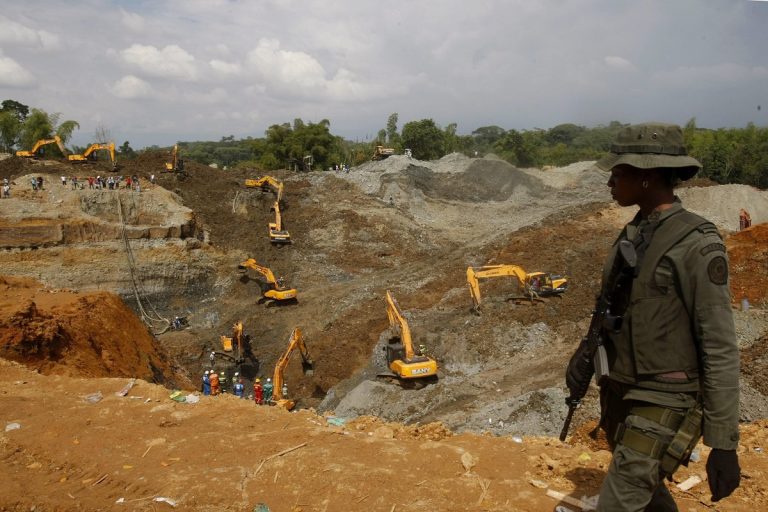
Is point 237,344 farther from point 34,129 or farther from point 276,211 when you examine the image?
point 34,129

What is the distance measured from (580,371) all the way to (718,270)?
0.81 meters

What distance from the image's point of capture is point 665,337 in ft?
7.24

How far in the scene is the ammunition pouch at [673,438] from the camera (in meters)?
2.18

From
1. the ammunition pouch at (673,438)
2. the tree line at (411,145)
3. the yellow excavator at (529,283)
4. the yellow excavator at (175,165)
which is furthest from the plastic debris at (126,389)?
the tree line at (411,145)

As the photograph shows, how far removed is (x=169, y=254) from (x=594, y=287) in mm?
16896

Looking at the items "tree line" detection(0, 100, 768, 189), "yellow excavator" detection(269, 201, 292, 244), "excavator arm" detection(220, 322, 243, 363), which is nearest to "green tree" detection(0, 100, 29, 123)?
"tree line" detection(0, 100, 768, 189)

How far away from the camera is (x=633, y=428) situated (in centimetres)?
225

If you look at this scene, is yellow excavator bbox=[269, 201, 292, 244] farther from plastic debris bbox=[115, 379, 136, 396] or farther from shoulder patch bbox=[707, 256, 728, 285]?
shoulder patch bbox=[707, 256, 728, 285]

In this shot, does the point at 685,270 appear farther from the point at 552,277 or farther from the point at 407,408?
the point at 552,277

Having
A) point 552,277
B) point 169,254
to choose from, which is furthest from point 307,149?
point 552,277

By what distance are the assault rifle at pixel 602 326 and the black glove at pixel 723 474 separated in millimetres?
513

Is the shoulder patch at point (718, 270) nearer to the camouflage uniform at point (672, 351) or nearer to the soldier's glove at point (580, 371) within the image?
the camouflage uniform at point (672, 351)

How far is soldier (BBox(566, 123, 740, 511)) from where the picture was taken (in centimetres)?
207

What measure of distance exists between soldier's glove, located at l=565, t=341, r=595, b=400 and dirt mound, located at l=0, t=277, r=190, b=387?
7750 millimetres
